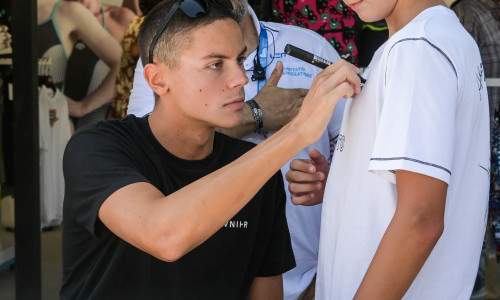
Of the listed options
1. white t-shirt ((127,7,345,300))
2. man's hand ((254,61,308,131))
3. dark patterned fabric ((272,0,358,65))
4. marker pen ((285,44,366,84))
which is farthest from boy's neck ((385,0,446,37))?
dark patterned fabric ((272,0,358,65))

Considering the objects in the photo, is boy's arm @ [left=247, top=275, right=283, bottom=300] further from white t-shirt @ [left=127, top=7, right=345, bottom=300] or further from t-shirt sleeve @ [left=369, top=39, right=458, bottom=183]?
t-shirt sleeve @ [left=369, top=39, right=458, bottom=183]

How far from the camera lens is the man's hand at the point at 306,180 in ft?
6.73

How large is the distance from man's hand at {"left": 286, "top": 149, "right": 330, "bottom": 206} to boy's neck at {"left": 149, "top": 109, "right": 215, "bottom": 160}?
0.28 m

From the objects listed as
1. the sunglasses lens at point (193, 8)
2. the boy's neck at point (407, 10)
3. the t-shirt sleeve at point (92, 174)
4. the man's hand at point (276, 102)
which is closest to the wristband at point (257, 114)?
the man's hand at point (276, 102)

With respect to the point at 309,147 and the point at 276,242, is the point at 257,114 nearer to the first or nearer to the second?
the point at 309,147

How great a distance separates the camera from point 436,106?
1.48m

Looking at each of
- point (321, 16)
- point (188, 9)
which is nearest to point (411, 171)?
point (188, 9)

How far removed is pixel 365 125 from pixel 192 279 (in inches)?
26.3

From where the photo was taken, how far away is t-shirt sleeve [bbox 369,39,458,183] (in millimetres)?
1476

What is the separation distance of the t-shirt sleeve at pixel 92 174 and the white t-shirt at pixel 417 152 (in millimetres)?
499

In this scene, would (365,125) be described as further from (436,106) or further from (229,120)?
(229,120)

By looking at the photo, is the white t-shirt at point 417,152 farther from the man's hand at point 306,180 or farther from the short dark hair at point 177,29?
the short dark hair at point 177,29

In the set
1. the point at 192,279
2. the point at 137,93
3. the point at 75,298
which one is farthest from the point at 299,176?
the point at 137,93

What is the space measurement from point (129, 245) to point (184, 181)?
0.85 ft
